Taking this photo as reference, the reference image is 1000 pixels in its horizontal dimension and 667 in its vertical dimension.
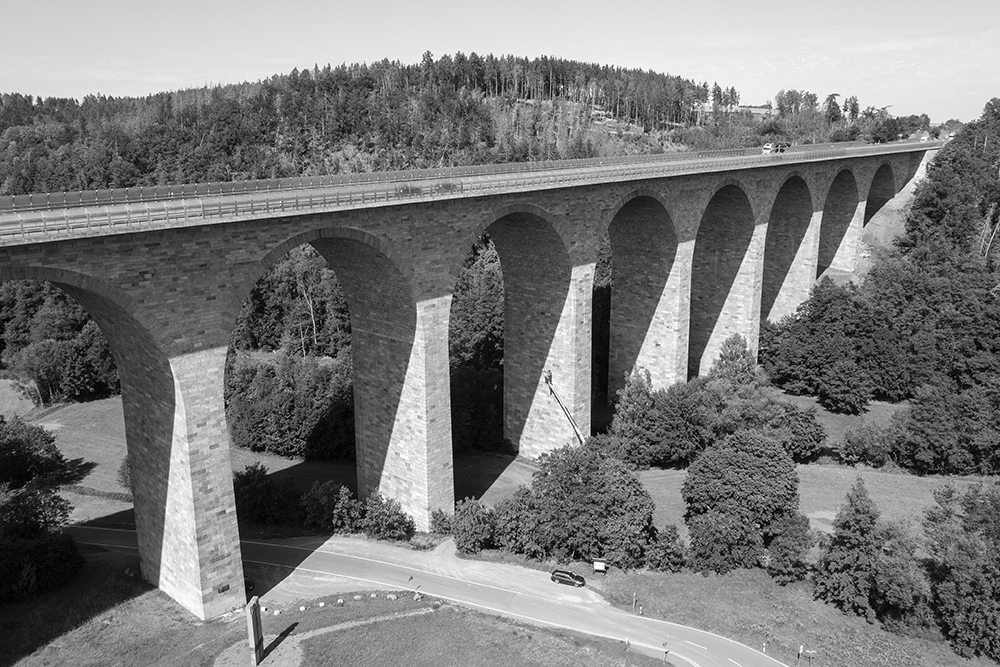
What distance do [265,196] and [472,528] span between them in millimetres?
17280

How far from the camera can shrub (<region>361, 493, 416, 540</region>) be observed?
3469cm

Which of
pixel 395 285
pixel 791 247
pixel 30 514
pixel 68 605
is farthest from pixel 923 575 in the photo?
pixel 30 514

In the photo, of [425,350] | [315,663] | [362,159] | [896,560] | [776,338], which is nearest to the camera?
[315,663]

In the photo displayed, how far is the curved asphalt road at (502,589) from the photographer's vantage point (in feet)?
90.6

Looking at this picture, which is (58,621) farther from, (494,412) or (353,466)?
(494,412)

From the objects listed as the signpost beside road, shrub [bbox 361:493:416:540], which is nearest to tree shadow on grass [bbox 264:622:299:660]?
the signpost beside road

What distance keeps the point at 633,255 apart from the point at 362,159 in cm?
7210

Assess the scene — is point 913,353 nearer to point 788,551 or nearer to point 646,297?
point 646,297

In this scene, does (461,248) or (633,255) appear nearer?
(461,248)

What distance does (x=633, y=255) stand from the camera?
4806 cm

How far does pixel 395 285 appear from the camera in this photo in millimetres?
32219

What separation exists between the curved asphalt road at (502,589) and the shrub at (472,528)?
76 cm

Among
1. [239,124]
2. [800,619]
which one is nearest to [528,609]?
[800,619]

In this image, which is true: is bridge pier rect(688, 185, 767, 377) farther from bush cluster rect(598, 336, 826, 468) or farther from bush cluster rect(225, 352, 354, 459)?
bush cluster rect(225, 352, 354, 459)
